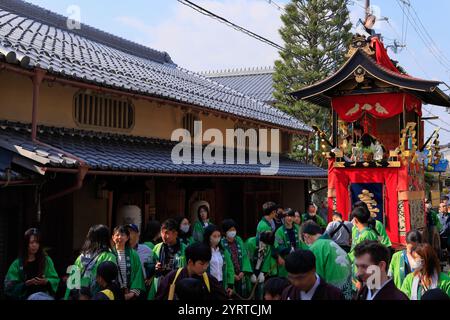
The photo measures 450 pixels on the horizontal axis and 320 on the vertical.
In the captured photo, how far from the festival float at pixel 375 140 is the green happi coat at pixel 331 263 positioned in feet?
25.1

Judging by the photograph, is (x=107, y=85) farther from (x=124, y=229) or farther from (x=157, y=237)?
(x=124, y=229)

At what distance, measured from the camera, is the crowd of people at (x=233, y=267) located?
388 cm

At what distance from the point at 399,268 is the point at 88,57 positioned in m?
9.82

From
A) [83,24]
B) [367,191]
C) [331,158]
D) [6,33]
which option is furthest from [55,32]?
[367,191]

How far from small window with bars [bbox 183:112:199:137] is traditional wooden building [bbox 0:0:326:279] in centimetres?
5

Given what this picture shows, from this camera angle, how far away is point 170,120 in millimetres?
12992

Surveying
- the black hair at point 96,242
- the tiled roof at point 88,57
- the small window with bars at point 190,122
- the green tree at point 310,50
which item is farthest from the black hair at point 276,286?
the green tree at point 310,50

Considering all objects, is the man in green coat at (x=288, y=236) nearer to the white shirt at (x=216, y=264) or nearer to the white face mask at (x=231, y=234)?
the white face mask at (x=231, y=234)

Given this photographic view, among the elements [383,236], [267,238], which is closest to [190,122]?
[267,238]

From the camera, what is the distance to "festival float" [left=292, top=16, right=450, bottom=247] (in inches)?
501

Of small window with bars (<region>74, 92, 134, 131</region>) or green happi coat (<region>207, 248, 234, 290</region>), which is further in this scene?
small window with bars (<region>74, 92, 134, 131</region>)

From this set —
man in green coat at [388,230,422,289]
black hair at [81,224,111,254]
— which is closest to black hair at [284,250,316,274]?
man in green coat at [388,230,422,289]

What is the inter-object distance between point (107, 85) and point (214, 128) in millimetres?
Result: 5999

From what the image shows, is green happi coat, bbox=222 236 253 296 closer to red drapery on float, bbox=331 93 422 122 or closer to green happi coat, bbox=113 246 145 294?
green happi coat, bbox=113 246 145 294
